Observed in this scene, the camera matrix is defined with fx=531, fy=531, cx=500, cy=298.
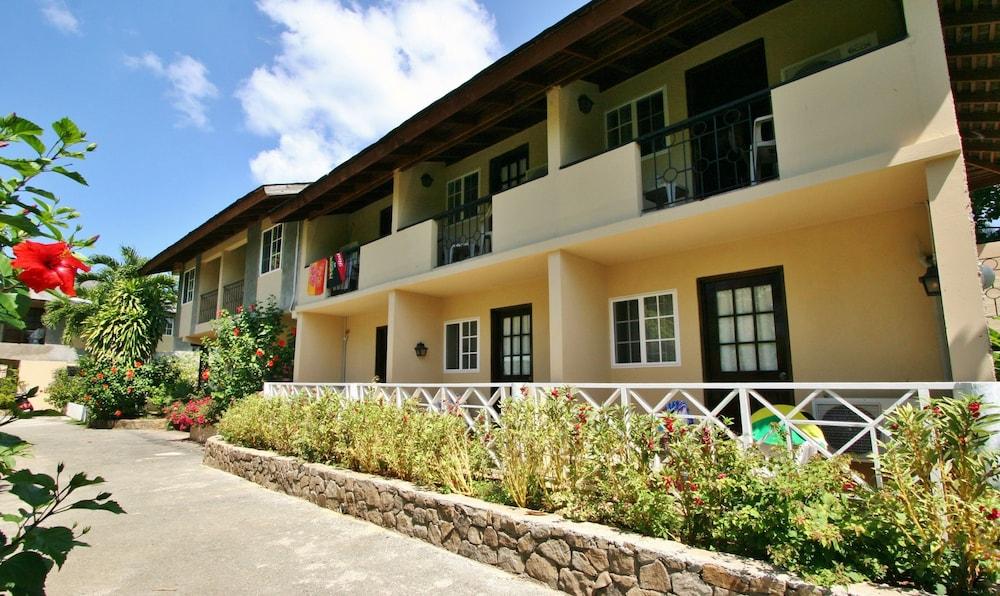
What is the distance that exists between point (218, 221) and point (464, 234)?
10.4m

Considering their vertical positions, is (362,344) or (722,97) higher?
(722,97)

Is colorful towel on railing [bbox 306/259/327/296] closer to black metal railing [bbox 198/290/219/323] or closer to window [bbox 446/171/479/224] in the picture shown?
window [bbox 446/171/479/224]

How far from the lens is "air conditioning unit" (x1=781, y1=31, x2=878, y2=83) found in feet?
22.0

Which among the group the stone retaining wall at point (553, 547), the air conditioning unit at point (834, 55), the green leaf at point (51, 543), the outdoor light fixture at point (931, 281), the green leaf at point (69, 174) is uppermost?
the air conditioning unit at point (834, 55)

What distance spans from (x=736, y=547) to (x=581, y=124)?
21.8 ft

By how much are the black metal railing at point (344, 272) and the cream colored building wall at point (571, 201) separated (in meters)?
5.05

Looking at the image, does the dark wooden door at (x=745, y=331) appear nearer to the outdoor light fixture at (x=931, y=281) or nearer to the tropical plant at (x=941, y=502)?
the outdoor light fixture at (x=931, y=281)

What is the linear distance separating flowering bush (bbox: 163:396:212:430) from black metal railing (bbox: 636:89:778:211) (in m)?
12.6

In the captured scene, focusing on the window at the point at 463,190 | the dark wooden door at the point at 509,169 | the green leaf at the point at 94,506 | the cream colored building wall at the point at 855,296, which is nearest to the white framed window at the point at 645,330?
the cream colored building wall at the point at 855,296

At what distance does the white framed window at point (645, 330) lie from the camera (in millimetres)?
7820

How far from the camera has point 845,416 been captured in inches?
228

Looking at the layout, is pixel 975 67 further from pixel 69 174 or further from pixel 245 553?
pixel 245 553

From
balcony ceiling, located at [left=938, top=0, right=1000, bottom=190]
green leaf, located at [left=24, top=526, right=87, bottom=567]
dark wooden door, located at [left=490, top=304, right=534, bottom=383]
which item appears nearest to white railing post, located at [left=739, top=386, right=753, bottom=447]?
green leaf, located at [left=24, top=526, right=87, bottom=567]

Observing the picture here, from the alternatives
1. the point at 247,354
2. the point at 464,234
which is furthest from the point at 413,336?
the point at 247,354
